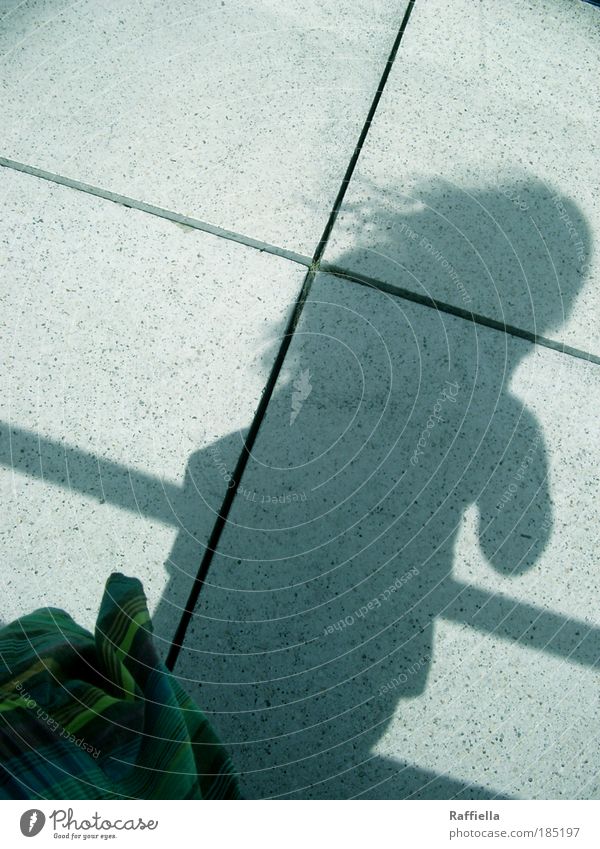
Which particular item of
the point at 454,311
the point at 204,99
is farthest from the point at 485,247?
the point at 204,99

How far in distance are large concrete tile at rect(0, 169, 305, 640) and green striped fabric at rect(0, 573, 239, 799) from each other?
18cm

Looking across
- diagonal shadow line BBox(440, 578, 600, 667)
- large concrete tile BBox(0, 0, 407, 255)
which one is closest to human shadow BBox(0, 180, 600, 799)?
diagonal shadow line BBox(440, 578, 600, 667)

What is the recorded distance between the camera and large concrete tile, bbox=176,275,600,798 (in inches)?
69.7

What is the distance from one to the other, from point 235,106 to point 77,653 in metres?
1.80

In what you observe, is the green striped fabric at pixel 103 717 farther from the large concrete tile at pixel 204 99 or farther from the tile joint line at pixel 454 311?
the large concrete tile at pixel 204 99

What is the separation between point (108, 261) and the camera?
2.01 meters

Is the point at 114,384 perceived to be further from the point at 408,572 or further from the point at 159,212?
the point at 408,572

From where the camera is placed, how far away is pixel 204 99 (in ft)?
7.06

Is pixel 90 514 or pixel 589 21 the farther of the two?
pixel 589 21

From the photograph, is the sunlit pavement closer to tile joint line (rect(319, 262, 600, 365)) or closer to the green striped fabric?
tile joint line (rect(319, 262, 600, 365))

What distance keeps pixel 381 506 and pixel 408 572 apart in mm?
212
